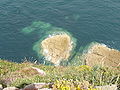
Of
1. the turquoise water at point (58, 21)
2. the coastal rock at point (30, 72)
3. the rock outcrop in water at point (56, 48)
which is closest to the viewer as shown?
the coastal rock at point (30, 72)

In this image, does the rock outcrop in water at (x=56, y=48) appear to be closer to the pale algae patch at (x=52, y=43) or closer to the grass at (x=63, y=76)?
the pale algae patch at (x=52, y=43)

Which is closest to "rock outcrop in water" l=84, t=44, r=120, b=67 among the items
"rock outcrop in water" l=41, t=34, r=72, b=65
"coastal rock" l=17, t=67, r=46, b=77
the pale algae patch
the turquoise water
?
the turquoise water

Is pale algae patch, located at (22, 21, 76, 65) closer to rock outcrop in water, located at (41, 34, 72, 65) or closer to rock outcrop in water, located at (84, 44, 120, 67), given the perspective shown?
rock outcrop in water, located at (41, 34, 72, 65)

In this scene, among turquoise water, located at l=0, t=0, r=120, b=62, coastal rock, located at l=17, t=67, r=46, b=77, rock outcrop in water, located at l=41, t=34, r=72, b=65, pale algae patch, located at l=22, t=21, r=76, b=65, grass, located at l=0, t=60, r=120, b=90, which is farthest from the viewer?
turquoise water, located at l=0, t=0, r=120, b=62

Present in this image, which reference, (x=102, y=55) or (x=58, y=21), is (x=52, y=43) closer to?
(x=58, y=21)

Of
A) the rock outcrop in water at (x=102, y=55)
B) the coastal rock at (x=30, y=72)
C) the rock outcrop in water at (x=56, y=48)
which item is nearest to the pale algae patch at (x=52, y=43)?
the rock outcrop in water at (x=56, y=48)

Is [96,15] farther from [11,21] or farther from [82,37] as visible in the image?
[11,21]
